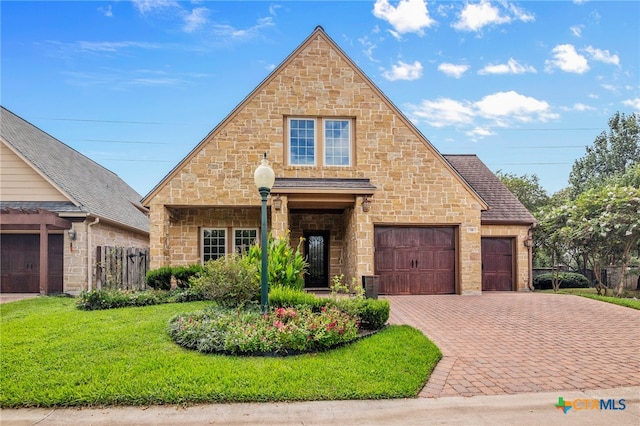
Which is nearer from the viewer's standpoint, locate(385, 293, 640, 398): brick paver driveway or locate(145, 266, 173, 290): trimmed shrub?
locate(385, 293, 640, 398): brick paver driveway

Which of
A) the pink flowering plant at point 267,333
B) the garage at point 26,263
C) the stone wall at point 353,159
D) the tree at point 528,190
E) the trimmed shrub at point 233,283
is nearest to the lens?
A: the pink flowering plant at point 267,333

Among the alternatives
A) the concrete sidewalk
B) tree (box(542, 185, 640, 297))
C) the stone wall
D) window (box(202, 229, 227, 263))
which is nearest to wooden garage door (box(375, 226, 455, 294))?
the stone wall

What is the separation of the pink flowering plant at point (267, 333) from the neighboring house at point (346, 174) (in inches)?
229

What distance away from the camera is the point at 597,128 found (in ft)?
93.8

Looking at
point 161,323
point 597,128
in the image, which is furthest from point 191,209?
point 597,128

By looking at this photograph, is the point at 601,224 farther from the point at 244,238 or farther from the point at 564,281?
the point at 244,238

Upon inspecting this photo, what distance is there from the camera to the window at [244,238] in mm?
13734

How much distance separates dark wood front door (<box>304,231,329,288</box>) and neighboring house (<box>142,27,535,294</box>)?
1.48 meters

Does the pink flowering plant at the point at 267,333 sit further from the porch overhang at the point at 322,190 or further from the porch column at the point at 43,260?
the porch column at the point at 43,260

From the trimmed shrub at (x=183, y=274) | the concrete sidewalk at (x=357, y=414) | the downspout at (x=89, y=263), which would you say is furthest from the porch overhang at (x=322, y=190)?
the concrete sidewalk at (x=357, y=414)

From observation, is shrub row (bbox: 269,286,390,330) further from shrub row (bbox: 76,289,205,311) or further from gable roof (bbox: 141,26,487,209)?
gable roof (bbox: 141,26,487,209)

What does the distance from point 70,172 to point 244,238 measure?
8.06m

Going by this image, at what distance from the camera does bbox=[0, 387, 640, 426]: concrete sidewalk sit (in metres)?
A: 3.80

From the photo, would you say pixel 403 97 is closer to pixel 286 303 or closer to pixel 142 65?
pixel 142 65
